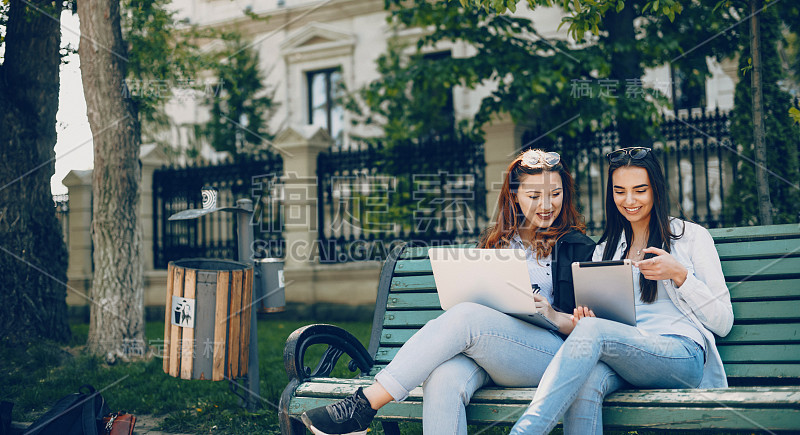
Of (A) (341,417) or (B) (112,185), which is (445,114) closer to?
(B) (112,185)

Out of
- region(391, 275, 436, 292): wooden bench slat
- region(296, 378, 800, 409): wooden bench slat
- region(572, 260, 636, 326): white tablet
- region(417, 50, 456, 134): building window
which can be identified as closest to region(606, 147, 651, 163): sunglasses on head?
region(572, 260, 636, 326): white tablet

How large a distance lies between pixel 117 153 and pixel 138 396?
2.48 metres

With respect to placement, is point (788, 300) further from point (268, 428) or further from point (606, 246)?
point (268, 428)

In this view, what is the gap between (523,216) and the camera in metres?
3.70

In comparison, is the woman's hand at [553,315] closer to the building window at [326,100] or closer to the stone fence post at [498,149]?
the stone fence post at [498,149]

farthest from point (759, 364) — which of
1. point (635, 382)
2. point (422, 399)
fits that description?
point (422, 399)

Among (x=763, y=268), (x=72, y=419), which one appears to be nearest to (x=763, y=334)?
(x=763, y=268)

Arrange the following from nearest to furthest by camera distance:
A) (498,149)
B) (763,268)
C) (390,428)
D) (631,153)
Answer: (631,153)
(763,268)
(390,428)
(498,149)

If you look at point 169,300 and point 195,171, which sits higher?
point 195,171

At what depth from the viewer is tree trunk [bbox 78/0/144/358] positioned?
6801 mm

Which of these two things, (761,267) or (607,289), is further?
(761,267)

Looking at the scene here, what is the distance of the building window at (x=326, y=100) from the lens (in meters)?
19.1

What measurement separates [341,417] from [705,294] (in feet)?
5.38

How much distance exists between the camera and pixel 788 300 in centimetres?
342
